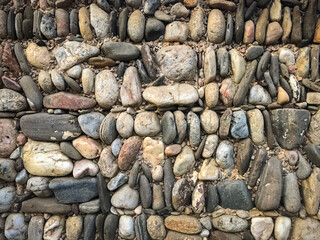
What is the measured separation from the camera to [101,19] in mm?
1120

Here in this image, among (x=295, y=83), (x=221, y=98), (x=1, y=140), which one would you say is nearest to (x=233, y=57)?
(x=221, y=98)

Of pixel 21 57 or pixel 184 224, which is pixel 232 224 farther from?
pixel 21 57

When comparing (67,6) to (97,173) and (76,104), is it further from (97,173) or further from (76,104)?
(97,173)

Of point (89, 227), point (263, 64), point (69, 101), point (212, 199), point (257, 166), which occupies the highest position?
point (263, 64)

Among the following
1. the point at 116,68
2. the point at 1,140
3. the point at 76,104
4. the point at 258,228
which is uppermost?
the point at 116,68

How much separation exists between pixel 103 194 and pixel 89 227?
0.56ft

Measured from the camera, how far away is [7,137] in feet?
3.76

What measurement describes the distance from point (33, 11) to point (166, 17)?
639mm

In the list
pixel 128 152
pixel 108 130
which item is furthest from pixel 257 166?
pixel 108 130

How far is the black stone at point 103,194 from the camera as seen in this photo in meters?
1.09

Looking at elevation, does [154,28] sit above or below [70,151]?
above

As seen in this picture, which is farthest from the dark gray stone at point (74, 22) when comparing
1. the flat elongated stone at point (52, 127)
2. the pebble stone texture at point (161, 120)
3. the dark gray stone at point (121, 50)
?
the flat elongated stone at point (52, 127)

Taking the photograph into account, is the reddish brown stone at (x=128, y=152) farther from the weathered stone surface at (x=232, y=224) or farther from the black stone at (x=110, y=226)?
the weathered stone surface at (x=232, y=224)

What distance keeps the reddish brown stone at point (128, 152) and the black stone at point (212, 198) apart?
1.19ft
